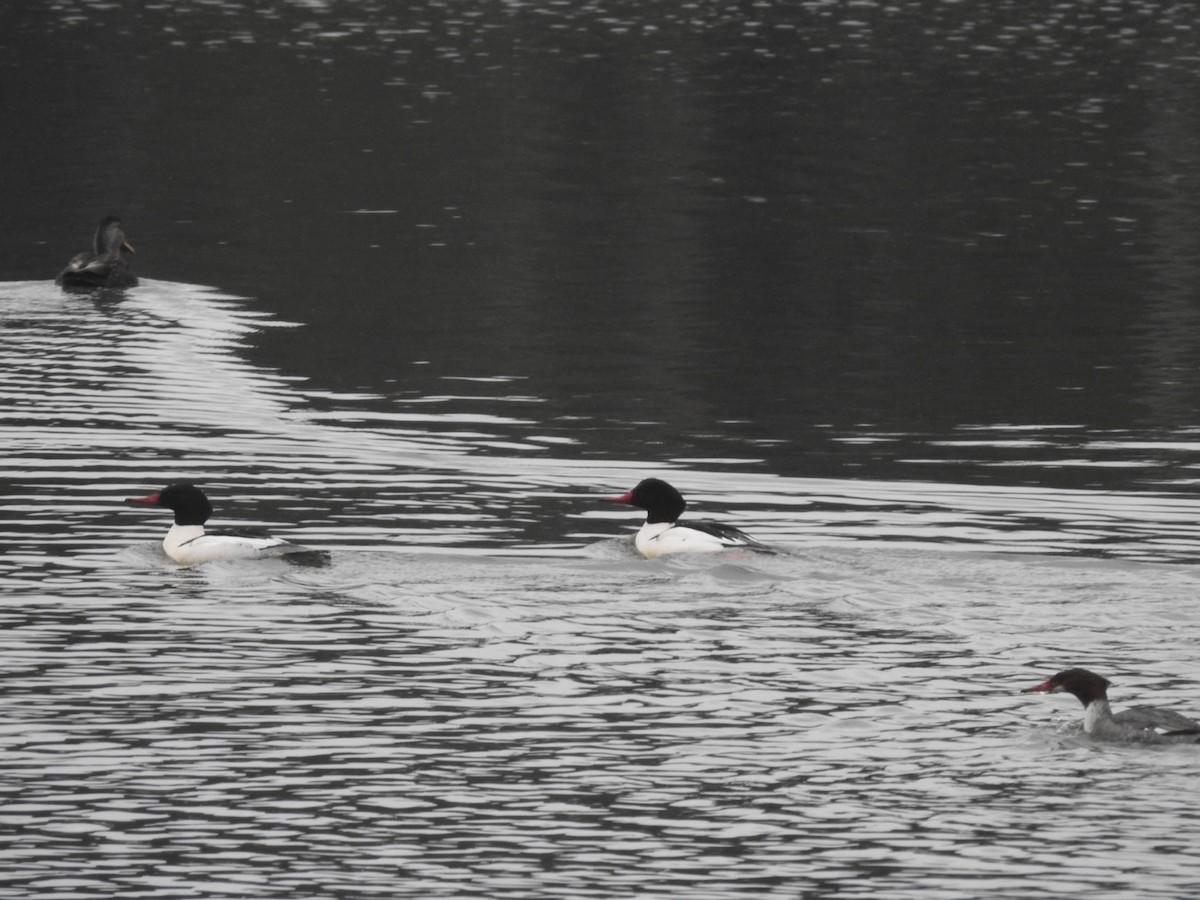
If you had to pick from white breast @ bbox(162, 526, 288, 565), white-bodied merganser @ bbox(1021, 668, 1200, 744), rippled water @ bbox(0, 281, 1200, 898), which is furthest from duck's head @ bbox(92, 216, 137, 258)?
white-bodied merganser @ bbox(1021, 668, 1200, 744)

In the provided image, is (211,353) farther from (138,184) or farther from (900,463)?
(138,184)

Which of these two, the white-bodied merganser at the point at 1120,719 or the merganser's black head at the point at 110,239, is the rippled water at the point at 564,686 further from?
the merganser's black head at the point at 110,239

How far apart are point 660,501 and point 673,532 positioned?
71 centimetres

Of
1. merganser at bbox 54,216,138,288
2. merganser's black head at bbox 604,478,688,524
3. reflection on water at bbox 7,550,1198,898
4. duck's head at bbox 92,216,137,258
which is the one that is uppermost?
duck's head at bbox 92,216,137,258

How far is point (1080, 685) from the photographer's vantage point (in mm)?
13375

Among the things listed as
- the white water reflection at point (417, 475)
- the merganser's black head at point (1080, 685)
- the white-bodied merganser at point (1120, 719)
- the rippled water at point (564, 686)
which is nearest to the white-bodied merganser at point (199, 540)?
the rippled water at point (564, 686)

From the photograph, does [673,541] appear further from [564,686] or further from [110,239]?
[110,239]

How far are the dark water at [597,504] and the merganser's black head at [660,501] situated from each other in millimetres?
579

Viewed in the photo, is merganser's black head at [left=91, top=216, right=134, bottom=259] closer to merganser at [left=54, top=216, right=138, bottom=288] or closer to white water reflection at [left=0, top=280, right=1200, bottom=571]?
merganser at [left=54, top=216, right=138, bottom=288]

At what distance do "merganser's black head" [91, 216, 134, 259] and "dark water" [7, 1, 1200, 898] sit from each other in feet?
3.35

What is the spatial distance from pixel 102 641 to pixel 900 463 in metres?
8.64

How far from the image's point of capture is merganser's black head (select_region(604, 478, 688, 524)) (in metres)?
18.4

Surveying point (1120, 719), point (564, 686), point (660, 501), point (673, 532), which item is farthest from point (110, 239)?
point (1120, 719)

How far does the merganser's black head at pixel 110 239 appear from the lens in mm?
32688
